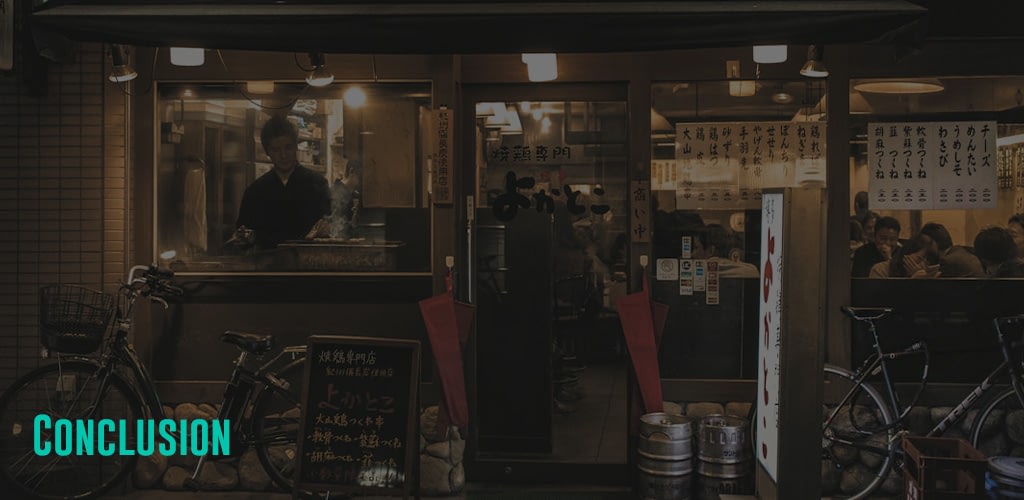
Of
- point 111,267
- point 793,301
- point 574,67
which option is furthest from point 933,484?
point 111,267

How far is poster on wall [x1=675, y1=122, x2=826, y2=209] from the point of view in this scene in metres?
8.33

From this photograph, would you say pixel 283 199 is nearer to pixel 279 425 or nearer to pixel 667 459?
pixel 279 425

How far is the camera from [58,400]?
820 cm

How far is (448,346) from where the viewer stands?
26.7ft

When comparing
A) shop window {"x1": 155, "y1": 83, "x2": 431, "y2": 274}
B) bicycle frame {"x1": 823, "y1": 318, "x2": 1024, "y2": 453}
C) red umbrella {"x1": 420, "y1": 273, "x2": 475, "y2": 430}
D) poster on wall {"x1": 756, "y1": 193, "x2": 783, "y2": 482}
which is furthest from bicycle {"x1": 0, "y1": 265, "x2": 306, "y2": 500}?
bicycle frame {"x1": 823, "y1": 318, "x2": 1024, "y2": 453}

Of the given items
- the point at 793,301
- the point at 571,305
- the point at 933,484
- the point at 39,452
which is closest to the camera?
the point at 793,301

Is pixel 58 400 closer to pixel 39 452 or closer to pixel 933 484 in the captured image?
pixel 39 452

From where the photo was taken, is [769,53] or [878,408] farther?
[878,408]

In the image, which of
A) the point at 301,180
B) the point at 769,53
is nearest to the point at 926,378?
the point at 769,53

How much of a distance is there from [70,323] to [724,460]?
5438 millimetres

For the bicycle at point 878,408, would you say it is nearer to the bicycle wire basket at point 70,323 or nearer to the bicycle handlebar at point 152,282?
the bicycle handlebar at point 152,282

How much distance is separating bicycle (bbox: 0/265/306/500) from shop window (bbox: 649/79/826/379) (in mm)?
3373

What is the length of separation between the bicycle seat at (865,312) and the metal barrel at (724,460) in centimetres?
128

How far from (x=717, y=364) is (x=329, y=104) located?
411 centimetres
